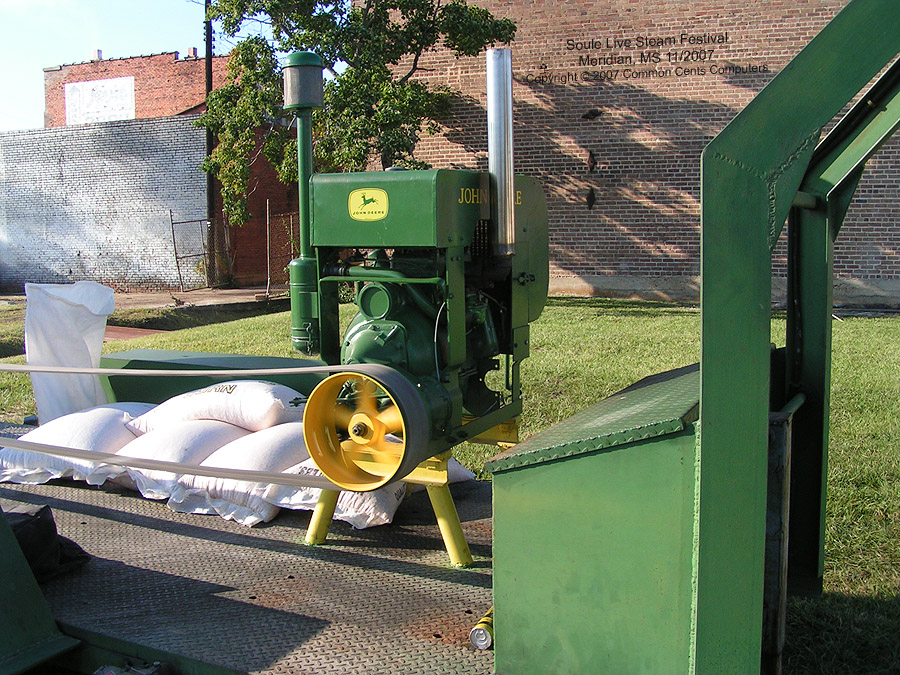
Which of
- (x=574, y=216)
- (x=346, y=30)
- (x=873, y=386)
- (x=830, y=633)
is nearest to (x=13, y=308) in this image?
(x=346, y=30)

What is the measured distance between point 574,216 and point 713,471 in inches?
536

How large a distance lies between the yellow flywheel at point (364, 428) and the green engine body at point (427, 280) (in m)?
0.13

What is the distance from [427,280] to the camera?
2883 mm

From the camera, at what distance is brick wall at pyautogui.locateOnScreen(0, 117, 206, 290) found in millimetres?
20266

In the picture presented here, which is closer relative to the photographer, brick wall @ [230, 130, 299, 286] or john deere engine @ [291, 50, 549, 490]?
john deere engine @ [291, 50, 549, 490]

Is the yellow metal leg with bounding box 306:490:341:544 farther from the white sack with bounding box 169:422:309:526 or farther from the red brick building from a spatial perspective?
the red brick building

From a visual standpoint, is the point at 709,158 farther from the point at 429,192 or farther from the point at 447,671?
the point at 447,671

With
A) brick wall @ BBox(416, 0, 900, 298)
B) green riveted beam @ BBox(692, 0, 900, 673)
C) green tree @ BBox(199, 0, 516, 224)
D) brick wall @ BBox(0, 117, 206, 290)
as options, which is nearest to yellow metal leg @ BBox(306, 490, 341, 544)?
green riveted beam @ BBox(692, 0, 900, 673)

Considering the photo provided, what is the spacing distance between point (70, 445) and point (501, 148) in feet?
8.26

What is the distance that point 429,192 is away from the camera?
2.76 m

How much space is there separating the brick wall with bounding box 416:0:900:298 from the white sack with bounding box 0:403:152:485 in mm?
11635

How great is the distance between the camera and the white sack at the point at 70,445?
399 cm

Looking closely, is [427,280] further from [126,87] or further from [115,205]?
[126,87]

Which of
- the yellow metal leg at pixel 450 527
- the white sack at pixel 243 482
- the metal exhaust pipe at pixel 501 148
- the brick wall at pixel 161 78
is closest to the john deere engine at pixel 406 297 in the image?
the metal exhaust pipe at pixel 501 148
